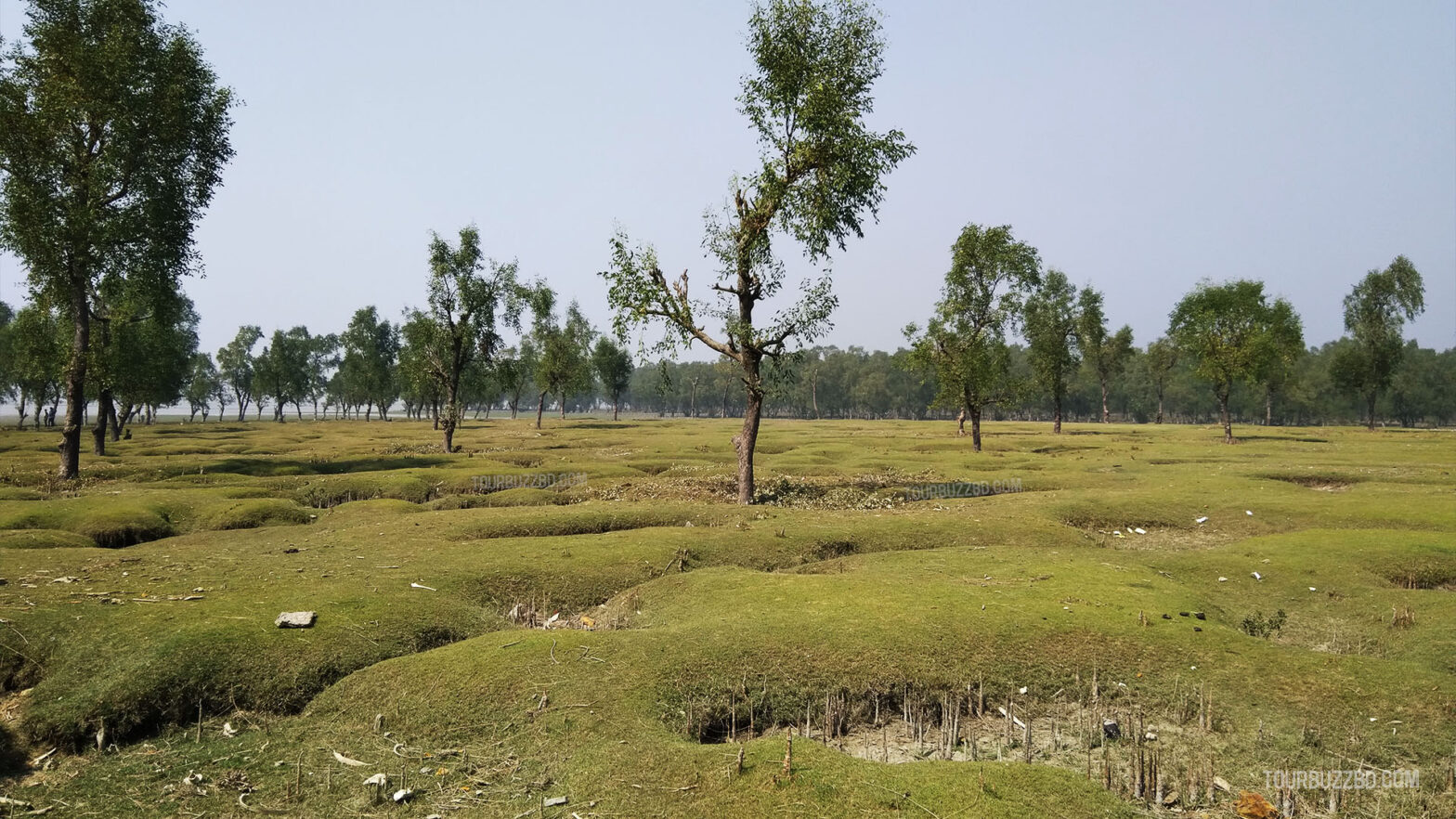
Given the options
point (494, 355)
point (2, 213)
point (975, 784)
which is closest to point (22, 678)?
point (975, 784)

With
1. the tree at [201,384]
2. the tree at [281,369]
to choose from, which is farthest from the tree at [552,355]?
the tree at [201,384]

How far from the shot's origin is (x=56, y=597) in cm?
1280

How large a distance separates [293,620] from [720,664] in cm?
734

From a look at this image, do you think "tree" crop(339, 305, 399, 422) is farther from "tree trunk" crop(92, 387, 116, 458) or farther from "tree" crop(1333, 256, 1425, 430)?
"tree" crop(1333, 256, 1425, 430)

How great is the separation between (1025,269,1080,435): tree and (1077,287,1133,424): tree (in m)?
3.97

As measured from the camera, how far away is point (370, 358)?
12656 cm

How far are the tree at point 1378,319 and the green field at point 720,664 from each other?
85564mm

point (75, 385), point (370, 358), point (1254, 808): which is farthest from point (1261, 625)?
point (370, 358)

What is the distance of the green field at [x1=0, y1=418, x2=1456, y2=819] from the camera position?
818cm

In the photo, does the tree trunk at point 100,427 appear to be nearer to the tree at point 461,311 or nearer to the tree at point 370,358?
the tree at point 461,311

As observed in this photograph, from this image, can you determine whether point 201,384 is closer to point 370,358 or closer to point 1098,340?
point 370,358

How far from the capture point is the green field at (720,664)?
818cm

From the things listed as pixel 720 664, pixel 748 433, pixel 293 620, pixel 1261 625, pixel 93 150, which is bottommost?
pixel 1261 625

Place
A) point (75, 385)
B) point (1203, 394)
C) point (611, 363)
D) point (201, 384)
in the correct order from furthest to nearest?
point (1203, 394) → point (201, 384) → point (611, 363) → point (75, 385)
